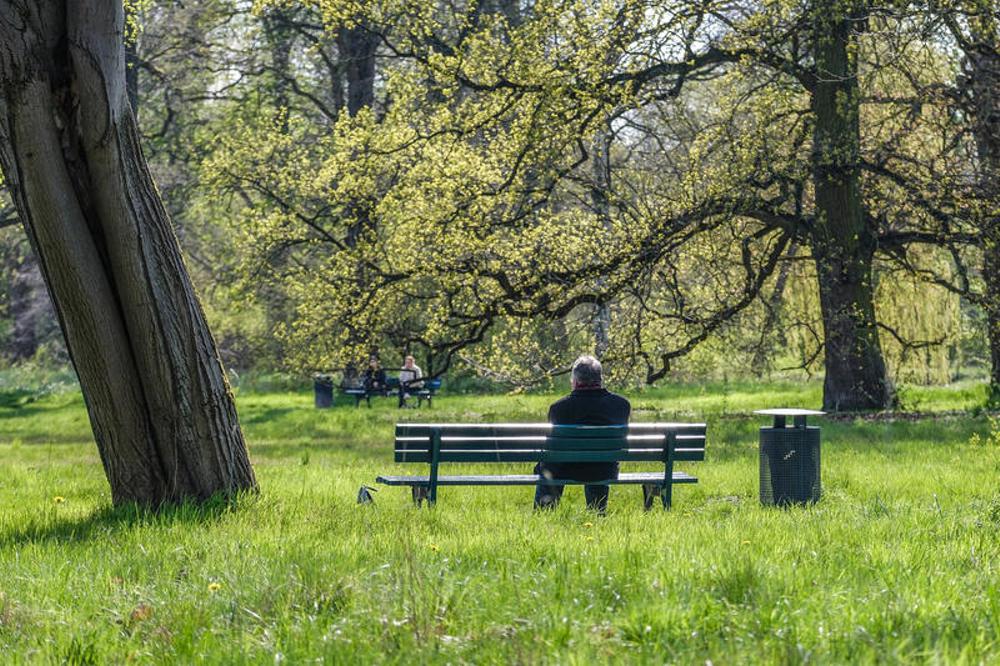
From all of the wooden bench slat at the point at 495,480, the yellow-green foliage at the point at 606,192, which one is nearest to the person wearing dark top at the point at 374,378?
the yellow-green foliage at the point at 606,192

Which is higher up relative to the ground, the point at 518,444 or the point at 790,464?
the point at 518,444

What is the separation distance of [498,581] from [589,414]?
13.7ft

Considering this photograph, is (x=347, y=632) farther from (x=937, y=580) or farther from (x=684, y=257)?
(x=684, y=257)

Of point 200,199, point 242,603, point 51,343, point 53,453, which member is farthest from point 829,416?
point 51,343

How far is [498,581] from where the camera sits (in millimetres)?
5641

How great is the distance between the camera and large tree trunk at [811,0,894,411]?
18844 millimetres

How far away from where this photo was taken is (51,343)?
48.2 m

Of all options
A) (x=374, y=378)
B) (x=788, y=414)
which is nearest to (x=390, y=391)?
(x=374, y=378)

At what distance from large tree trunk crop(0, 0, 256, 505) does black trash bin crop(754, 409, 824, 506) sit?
12.3ft

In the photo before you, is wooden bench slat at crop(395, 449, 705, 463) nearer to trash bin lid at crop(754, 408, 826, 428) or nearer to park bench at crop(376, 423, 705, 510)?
park bench at crop(376, 423, 705, 510)

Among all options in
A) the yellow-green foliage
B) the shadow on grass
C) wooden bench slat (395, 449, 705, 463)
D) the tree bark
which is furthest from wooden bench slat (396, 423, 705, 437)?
the tree bark

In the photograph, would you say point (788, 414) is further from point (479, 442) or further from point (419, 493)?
point (419, 493)

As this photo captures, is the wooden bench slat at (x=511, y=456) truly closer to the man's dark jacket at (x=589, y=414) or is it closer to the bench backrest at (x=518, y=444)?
the bench backrest at (x=518, y=444)

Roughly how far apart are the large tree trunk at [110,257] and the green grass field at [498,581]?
1.61 feet
